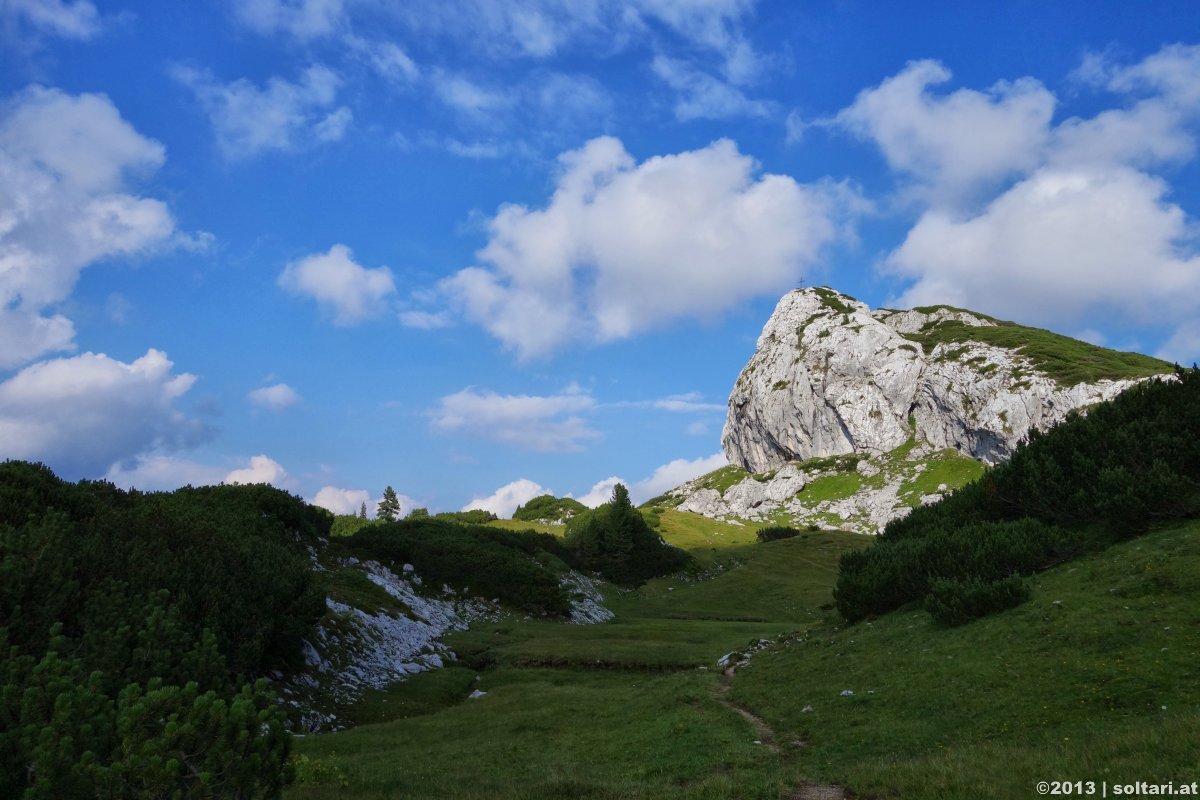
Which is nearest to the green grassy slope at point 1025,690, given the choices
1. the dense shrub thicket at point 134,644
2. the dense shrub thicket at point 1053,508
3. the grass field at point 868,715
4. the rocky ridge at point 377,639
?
the grass field at point 868,715

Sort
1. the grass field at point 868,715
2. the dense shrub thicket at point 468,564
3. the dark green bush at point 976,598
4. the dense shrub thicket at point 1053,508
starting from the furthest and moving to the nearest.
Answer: the dense shrub thicket at point 468,564
the dense shrub thicket at point 1053,508
the dark green bush at point 976,598
the grass field at point 868,715

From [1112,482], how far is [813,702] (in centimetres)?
2057

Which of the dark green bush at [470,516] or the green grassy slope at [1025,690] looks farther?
the dark green bush at [470,516]

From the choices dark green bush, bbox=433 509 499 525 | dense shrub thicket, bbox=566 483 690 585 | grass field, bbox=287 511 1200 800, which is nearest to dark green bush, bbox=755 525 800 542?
dense shrub thicket, bbox=566 483 690 585

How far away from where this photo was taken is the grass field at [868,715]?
44.6ft

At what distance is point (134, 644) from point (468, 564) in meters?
52.2

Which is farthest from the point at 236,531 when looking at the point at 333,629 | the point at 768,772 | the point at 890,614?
the point at 890,614

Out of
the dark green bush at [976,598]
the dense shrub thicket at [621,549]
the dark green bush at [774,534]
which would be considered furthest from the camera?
the dark green bush at [774,534]

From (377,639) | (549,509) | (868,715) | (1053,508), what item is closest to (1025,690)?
(868,715)

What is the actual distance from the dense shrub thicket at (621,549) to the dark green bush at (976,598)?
203ft

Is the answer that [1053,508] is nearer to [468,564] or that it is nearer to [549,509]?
[468,564]

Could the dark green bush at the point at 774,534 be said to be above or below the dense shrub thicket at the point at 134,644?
above

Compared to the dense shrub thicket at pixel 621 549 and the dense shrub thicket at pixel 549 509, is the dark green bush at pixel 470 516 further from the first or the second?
the dense shrub thicket at pixel 621 549

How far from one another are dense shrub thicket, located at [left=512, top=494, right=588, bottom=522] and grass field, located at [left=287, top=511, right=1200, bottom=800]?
129715 millimetres
